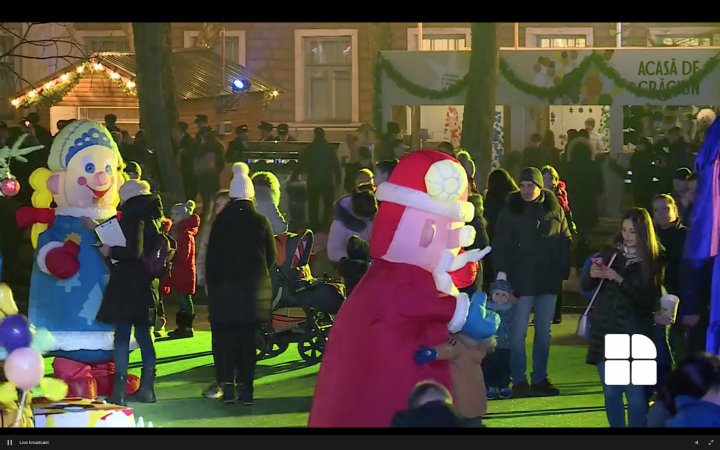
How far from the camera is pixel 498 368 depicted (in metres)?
8.81

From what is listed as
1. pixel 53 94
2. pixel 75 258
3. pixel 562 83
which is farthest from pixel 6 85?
pixel 562 83

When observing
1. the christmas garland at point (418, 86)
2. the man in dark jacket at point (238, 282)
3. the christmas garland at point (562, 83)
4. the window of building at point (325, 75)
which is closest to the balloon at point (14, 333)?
the man in dark jacket at point (238, 282)

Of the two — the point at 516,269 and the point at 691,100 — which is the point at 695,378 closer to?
the point at 516,269

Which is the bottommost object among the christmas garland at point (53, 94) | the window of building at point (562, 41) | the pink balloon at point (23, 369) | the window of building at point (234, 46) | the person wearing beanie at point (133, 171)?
the pink balloon at point (23, 369)

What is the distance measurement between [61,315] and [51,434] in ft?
3.76

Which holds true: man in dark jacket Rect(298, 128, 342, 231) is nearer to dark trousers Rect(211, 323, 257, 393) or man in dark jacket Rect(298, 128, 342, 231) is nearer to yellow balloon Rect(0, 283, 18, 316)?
dark trousers Rect(211, 323, 257, 393)

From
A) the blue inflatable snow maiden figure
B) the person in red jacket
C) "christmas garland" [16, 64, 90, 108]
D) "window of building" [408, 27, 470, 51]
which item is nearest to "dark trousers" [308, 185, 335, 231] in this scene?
the person in red jacket

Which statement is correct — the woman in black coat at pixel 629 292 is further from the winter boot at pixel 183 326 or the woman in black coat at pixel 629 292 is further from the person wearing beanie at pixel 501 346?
the winter boot at pixel 183 326

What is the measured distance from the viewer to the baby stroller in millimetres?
9617

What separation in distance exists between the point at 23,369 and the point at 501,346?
3.29m

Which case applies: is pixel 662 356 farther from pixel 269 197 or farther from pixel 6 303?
pixel 6 303

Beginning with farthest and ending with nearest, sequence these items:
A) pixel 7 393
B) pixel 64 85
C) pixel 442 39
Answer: pixel 442 39, pixel 64 85, pixel 7 393

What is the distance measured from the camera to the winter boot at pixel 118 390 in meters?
8.30
